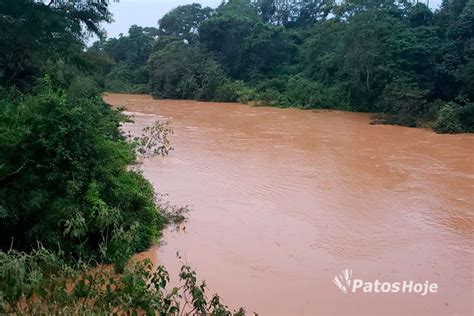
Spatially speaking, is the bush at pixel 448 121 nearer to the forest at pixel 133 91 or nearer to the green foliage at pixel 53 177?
the forest at pixel 133 91

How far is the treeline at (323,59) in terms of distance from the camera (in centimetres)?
1638

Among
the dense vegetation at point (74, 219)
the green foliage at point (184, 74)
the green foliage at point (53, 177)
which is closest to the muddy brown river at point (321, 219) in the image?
the dense vegetation at point (74, 219)

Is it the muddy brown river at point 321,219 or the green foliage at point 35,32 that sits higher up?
the green foliage at point 35,32

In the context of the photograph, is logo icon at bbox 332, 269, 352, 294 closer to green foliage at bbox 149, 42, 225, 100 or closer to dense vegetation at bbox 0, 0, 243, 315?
dense vegetation at bbox 0, 0, 243, 315

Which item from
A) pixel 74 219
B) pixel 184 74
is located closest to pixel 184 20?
pixel 184 74

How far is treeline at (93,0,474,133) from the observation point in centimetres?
1638

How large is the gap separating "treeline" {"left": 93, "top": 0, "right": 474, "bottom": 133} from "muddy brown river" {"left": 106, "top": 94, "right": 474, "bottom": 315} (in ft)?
14.5

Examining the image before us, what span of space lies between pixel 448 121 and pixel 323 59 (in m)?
10.1

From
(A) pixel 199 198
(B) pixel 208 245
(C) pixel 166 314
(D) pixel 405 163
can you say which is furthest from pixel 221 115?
(C) pixel 166 314

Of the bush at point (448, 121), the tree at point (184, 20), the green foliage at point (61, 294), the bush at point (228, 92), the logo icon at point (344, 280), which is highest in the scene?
the tree at point (184, 20)

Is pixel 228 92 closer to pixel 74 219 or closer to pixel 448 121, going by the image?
pixel 448 121

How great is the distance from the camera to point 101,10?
1046 centimetres

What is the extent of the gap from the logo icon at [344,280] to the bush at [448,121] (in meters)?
11.2

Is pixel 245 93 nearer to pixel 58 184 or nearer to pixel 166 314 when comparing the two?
pixel 58 184
